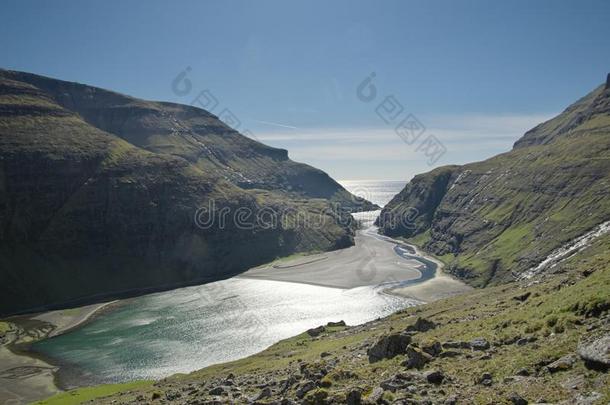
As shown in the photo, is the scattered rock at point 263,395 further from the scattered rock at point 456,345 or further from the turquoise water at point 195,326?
the turquoise water at point 195,326

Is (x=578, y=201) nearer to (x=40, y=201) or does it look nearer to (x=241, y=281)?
(x=241, y=281)

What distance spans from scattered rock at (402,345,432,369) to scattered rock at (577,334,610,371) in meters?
10.8

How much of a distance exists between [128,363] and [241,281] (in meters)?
91.3

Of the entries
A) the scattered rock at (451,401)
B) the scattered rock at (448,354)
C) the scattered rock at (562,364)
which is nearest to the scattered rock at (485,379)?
the scattered rock at (451,401)

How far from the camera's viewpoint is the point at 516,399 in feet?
62.6

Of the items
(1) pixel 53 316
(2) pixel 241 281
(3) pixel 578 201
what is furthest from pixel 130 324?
(3) pixel 578 201

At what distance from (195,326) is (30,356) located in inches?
1778

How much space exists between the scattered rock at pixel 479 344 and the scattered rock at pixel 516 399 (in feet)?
36.0

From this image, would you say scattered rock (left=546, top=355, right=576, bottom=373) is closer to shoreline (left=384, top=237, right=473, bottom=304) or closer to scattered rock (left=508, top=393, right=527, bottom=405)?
scattered rock (left=508, top=393, right=527, bottom=405)

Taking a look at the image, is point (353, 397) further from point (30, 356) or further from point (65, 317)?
point (65, 317)

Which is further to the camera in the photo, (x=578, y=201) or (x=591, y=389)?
(x=578, y=201)

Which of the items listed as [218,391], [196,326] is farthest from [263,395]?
[196,326]

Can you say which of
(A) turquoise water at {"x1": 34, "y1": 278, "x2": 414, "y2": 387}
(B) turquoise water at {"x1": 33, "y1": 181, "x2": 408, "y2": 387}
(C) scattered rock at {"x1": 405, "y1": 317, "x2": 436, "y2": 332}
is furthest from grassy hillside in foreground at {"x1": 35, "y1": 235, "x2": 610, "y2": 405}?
(B) turquoise water at {"x1": 33, "y1": 181, "x2": 408, "y2": 387}

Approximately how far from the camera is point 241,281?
194 metres
